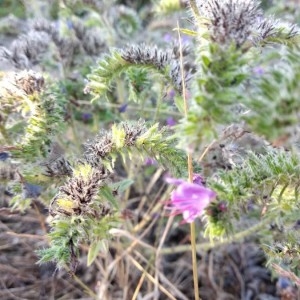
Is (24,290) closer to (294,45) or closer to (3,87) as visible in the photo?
(3,87)

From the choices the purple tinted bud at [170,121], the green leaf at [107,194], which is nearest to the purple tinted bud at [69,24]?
the purple tinted bud at [170,121]

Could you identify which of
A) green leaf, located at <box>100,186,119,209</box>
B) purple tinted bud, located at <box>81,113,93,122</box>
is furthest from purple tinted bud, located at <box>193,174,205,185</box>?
purple tinted bud, located at <box>81,113,93,122</box>

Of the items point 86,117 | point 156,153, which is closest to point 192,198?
point 156,153

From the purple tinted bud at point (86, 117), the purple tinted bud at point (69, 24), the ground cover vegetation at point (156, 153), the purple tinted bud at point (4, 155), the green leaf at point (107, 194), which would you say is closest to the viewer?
the ground cover vegetation at point (156, 153)

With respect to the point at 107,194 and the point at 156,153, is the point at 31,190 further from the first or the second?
the point at 156,153

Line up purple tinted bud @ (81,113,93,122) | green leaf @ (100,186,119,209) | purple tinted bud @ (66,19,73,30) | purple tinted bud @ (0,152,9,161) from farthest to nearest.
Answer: purple tinted bud @ (66,19,73,30)
purple tinted bud @ (81,113,93,122)
purple tinted bud @ (0,152,9,161)
green leaf @ (100,186,119,209)

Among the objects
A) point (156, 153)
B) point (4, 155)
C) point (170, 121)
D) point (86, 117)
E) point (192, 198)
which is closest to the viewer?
point (192, 198)

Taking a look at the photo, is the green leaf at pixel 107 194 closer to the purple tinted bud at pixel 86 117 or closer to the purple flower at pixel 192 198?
the purple flower at pixel 192 198

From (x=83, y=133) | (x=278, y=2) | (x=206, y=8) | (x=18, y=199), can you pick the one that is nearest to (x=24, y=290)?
(x=18, y=199)

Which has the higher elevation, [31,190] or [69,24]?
[69,24]

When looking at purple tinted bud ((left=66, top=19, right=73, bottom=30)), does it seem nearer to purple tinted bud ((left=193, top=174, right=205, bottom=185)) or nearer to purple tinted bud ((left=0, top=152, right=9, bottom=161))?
purple tinted bud ((left=0, top=152, right=9, bottom=161))

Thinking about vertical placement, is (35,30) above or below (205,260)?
above
